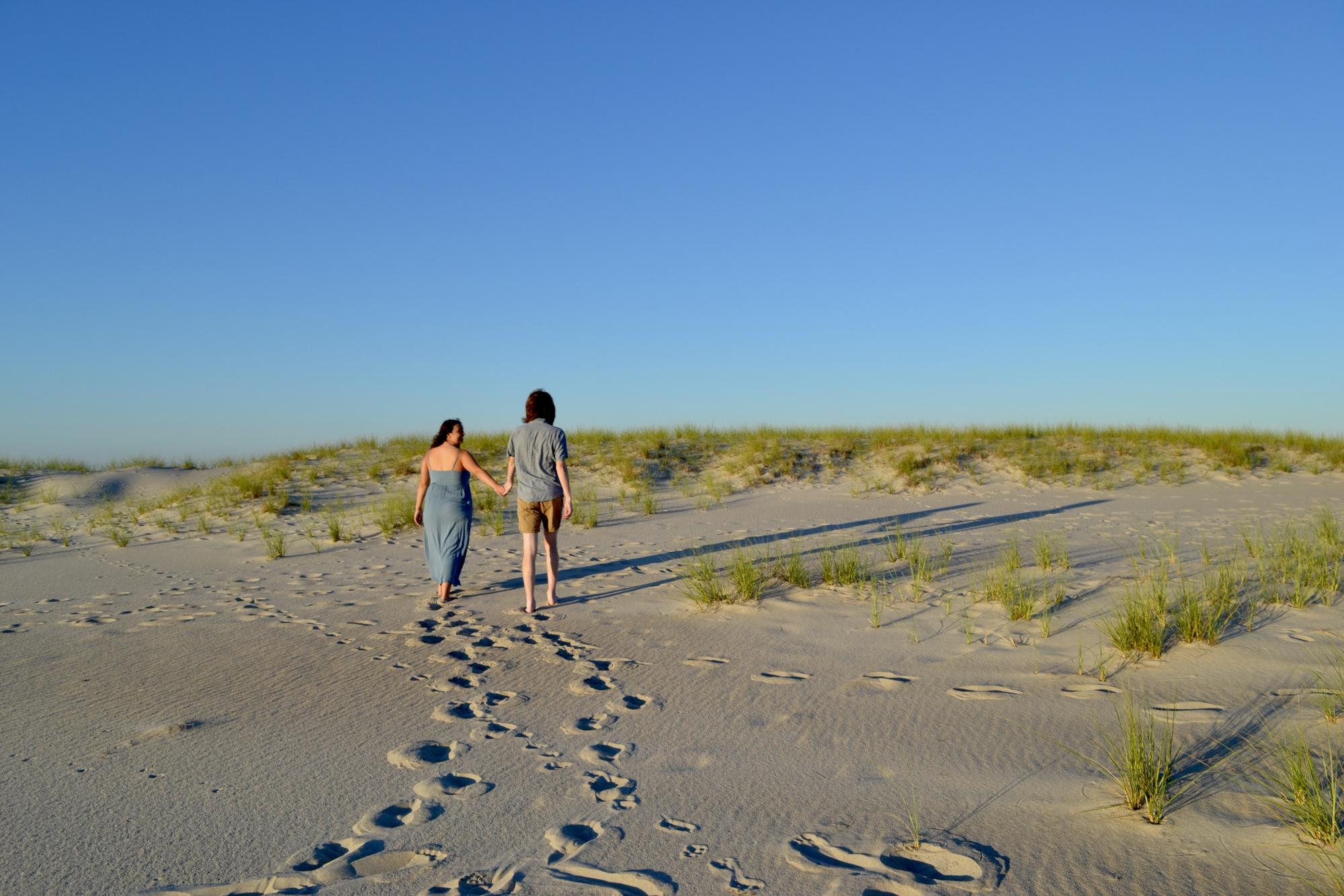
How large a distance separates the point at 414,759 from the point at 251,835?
817mm

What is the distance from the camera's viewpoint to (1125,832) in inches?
115

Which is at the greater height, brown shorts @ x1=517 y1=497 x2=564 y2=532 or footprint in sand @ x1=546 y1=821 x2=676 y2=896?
brown shorts @ x1=517 y1=497 x2=564 y2=532

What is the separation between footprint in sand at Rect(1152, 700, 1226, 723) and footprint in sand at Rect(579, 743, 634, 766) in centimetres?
265

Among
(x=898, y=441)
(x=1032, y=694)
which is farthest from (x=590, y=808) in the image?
(x=898, y=441)

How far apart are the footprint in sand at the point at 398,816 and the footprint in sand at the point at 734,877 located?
117 cm

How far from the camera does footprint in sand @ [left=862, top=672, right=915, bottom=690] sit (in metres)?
4.71

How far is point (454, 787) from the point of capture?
345 centimetres

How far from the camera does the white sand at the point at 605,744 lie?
9.12 ft

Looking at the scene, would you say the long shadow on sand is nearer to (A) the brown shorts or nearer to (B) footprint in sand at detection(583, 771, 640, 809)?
(A) the brown shorts

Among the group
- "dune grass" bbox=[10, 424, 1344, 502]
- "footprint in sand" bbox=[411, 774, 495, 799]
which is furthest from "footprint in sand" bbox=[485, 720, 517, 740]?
"dune grass" bbox=[10, 424, 1344, 502]

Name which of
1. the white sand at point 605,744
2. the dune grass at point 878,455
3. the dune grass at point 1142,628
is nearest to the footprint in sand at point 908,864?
the white sand at point 605,744

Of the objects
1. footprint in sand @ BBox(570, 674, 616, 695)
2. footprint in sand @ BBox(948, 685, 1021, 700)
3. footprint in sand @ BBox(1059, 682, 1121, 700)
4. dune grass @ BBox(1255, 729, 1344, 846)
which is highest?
dune grass @ BBox(1255, 729, 1344, 846)

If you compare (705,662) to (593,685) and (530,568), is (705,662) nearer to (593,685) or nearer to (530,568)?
(593,685)

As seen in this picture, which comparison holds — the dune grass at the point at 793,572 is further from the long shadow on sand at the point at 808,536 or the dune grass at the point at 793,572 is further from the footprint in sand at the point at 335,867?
the footprint in sand at the point at 335,867
